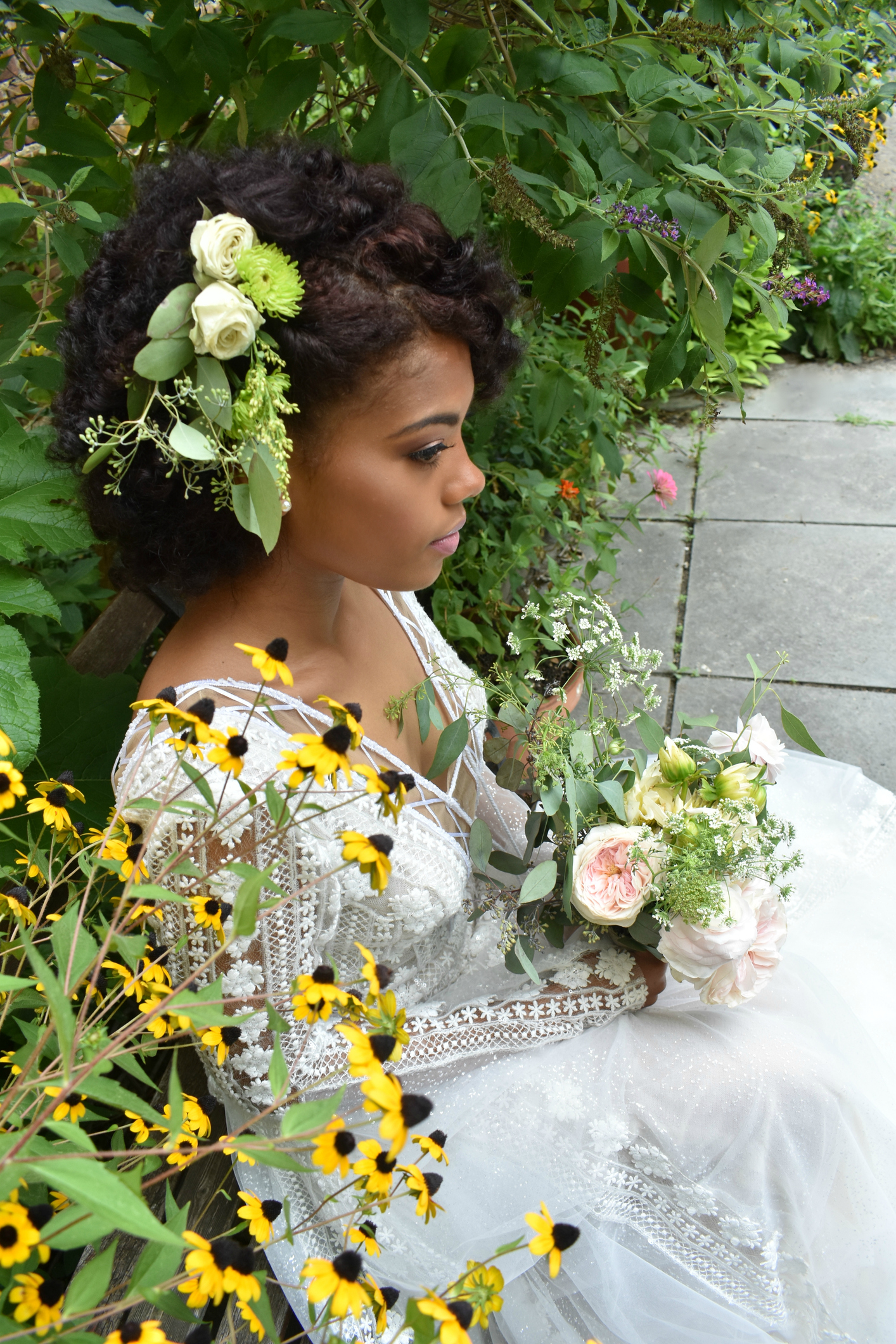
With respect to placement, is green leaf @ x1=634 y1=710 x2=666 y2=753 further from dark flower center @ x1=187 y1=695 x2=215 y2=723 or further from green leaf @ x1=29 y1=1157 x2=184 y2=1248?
green leaf @ x1=29 y1=1157 x2=184 y2=1248

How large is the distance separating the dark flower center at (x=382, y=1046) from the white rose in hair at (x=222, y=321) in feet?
2.66

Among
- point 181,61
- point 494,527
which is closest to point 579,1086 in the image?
point 181,61

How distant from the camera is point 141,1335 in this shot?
2.10ft

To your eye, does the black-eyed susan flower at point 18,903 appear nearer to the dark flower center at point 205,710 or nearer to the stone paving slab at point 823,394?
the dark flower center at point 205,710

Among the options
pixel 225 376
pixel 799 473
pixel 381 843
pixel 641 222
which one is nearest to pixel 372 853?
pixel 381 843

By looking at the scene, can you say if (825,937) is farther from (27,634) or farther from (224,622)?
(27,634)

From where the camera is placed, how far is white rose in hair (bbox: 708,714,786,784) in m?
1.56

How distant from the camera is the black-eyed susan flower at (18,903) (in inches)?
37.4

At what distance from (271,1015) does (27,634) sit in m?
1.62

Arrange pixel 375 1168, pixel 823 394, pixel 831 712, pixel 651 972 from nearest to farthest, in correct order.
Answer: pixel 375 1168 < pixel 651 972 < pixel 831 712 < pixel 823 394

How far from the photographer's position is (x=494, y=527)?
339cm

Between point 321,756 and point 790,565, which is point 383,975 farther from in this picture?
point 790,565

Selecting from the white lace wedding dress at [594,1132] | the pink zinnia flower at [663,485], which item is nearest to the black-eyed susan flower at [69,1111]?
the white lace wedding dress at [594,1132]

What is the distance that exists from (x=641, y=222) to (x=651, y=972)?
115 cm
